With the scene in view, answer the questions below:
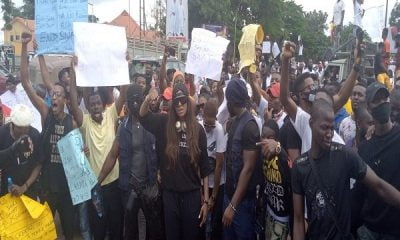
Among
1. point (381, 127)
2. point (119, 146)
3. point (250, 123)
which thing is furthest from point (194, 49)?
point (381, 127)

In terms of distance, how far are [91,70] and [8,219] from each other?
166 centimetres

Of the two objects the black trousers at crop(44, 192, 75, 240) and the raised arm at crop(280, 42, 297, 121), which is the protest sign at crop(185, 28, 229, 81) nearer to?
the raised arm at crop(280, 42, 297, 121)

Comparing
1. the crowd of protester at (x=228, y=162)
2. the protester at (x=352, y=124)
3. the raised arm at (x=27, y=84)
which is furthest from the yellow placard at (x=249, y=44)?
the raised arm at (x=27, y=84)

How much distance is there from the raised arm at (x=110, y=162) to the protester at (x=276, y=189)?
5.55 feet

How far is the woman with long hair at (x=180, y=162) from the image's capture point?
4258mm

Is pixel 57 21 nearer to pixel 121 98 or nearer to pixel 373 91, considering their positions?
pixel 121 98

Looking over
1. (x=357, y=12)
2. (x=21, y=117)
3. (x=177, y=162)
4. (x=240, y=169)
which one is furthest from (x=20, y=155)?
(x=357, y=12)

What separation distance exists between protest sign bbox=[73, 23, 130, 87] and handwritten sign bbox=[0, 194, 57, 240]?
1.29 meters

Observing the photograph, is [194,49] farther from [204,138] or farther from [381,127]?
[381,127]

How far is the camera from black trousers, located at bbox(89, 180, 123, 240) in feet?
16.3

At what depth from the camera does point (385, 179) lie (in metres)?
3.14

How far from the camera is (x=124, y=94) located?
5.06 metres

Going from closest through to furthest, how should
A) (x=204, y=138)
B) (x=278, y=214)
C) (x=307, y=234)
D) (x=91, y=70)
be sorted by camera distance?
(x=307, y=234) < (x=278, y=214) < (x=204, y=138) < (x=91, y=70)

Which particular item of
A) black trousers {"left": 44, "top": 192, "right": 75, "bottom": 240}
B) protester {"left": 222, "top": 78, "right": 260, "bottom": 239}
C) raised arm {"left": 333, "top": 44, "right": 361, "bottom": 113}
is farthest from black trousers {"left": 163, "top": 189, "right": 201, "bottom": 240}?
raised arm {"left": 333, "top": 44, "right": 361, "bottom": 113}
